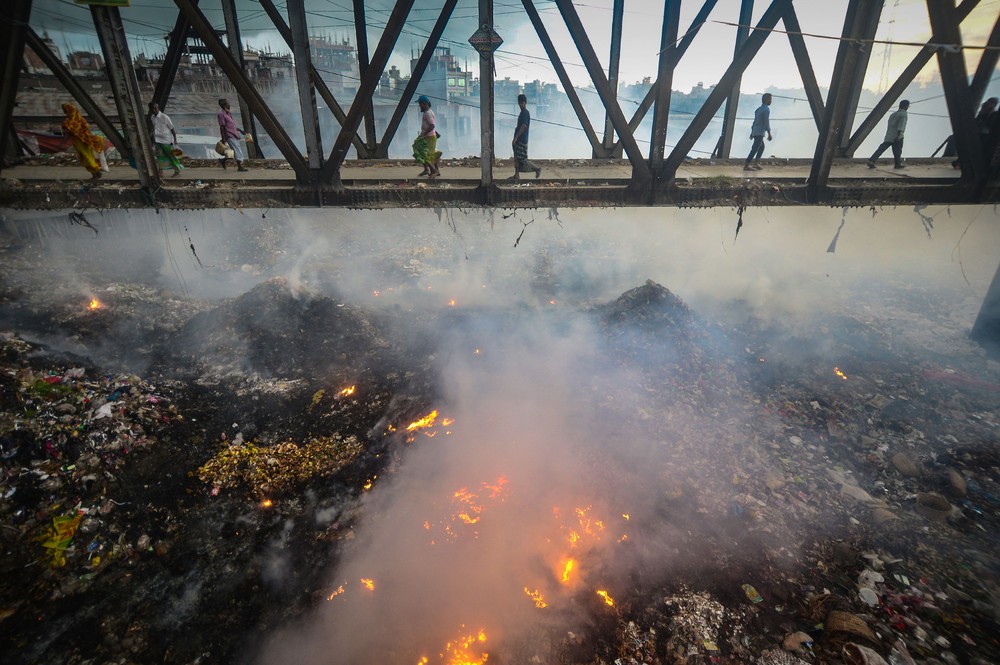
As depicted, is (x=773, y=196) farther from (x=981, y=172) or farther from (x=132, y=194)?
(x=132, y=194)

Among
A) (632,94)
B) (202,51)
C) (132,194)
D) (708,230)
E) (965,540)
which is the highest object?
(632,94)

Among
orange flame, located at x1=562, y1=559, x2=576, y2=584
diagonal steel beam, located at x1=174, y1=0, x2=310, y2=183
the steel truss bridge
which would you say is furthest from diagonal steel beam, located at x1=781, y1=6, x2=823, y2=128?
orange flame, located at x1=562, y1=559, x2=576, y2=584

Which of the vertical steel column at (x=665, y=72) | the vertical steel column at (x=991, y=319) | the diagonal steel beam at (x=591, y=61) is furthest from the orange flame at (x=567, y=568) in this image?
the vertical steel column at (x=991, y=319)

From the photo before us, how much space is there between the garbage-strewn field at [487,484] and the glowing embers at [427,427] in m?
0.04

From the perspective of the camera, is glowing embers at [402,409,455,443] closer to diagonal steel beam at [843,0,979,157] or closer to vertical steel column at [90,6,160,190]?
vertical steel column at [90,6,160,190]

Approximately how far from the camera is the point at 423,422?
6.12 metres

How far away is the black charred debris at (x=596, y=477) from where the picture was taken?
3.61 metres

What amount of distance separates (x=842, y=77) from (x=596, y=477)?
4793mm

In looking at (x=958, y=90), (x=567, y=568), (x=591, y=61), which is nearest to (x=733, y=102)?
(x=958, y=90)

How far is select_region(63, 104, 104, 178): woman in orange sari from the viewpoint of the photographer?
16.7 ft

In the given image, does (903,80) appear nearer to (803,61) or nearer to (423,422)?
(803,61)

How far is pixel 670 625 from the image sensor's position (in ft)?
12.1

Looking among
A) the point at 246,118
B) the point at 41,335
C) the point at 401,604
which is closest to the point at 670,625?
the point at 401,604

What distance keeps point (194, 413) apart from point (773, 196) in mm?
8149
